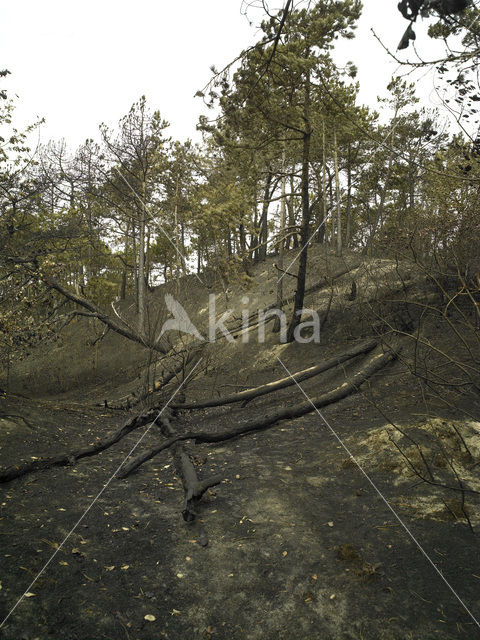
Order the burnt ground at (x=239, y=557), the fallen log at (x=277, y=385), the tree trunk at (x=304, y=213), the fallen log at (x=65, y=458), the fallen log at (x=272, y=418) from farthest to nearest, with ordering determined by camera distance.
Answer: the tree trunk at (x=304, y=213) < the fallen log at (x=277, y=385) < the fallen log at (x=272, y=418) < the fallen log at (x=65, y=458) < the burnt ground at (x=239, y=557)

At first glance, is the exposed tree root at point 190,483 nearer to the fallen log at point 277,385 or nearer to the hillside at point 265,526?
the hillside at point 265,526

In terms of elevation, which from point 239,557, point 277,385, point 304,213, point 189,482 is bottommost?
point 239,557

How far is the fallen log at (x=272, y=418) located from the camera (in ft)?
21.9

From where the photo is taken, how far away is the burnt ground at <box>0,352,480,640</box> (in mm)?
3172

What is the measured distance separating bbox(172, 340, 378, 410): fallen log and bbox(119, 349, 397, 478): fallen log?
464 mm

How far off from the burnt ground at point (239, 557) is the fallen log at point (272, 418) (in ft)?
0.88

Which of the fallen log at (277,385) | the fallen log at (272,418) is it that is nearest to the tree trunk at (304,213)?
the fallen log at (277,385)

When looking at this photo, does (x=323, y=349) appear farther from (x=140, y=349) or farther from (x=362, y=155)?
(x=362, y=155)

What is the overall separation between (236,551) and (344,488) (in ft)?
6.37

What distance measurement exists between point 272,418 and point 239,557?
4.42m

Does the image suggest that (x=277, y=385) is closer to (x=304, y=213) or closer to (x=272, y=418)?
(x=272, y=418)

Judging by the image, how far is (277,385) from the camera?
1027 centimetres

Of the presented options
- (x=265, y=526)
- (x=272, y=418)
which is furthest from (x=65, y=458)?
(x=272, y=418)

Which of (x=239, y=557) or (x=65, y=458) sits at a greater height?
(x=65, y=458)
